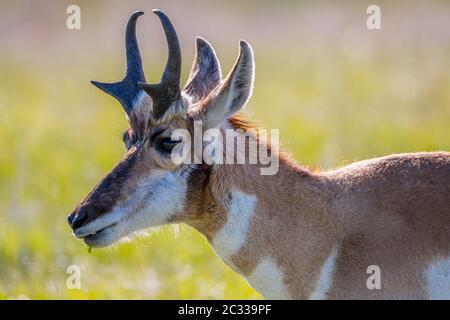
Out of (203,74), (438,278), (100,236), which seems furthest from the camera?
(203,74)

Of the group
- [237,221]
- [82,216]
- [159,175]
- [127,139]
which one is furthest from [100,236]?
[237,221]

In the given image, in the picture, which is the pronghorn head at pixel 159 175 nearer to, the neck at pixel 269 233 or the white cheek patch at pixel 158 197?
the white cheek patch at pixel 158 197

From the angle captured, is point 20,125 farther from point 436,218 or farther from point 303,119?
point 436,218

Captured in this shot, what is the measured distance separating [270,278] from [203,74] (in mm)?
1760

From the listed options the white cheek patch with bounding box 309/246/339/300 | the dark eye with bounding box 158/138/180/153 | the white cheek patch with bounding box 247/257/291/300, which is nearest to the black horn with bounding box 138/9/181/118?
the dark eye with bounding box 158/138/180/153

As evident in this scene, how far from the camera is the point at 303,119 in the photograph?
56.1 ft

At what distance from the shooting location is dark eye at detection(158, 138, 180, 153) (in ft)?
23.5

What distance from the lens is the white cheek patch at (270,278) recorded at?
280 inches

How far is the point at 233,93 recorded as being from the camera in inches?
276

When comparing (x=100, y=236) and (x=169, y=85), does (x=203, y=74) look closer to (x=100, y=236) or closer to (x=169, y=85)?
(x=169, y=85)

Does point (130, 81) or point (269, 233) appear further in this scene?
point (130, 81)

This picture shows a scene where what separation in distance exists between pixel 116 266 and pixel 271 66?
383 inches

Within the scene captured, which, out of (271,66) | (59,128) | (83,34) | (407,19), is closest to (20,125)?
(59,128)

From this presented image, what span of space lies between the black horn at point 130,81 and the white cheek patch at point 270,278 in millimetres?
1545
